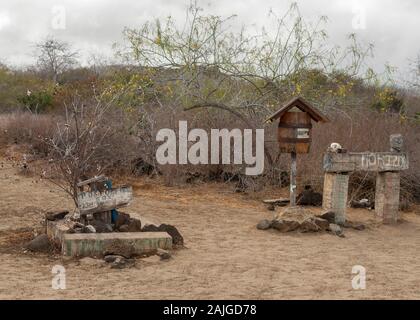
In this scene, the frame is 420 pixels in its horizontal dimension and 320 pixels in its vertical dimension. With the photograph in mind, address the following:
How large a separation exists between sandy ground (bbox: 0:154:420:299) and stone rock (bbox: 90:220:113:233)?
0.78 meters

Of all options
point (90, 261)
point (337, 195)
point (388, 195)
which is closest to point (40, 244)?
point (90, 261)

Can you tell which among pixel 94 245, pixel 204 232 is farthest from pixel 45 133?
pixel 94 245

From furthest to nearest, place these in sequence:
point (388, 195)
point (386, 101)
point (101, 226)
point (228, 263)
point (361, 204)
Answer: point (386, 101) → point (361, 204) → point (388, 195) → point (101, 226) → point (228, 263)

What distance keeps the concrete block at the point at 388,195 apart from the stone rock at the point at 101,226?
5328 millimetres

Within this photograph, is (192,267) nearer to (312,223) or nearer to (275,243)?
(275,243)

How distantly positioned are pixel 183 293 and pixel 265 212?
6064 millimetres

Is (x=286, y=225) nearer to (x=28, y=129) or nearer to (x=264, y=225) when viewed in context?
(x=264, y=225)

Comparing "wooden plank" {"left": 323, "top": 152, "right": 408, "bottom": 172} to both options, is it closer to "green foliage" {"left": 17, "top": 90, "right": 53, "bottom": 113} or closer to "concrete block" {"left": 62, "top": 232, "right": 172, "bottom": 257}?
"concrete block" {"left": 62, "top": 232, "right": 172, "bottom": 257}

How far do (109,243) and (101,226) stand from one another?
658 mm

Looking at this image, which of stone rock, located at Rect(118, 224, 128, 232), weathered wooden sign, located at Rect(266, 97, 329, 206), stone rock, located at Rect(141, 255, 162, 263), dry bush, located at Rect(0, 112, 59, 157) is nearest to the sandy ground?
stone rock, located at Rect(141, 255, 162, 263)

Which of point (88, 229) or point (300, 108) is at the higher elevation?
point (300, 108)

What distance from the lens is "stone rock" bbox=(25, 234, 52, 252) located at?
7.93 meters

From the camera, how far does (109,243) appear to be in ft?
25.2

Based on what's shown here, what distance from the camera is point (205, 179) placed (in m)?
15.6
